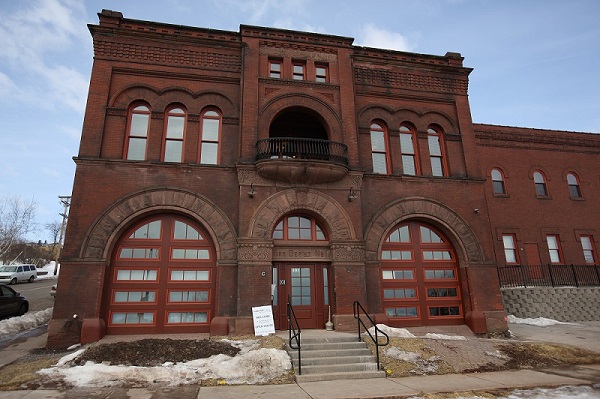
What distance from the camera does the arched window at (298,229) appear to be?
13477mm

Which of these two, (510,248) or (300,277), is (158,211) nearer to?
(300,277)

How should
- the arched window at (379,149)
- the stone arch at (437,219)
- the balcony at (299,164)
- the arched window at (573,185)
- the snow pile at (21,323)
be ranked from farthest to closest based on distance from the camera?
the arched window at (573,185) → the arched window at (379,149) → the stone arch at (437,219) → the snow pile at (21,323) → the balcony at (299,164)

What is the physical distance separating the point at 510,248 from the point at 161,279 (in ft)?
59.6

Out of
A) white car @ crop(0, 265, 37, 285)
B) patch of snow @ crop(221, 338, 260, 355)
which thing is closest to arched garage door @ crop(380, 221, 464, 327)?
patch of snow @ crop(221, 338, 260, 355)

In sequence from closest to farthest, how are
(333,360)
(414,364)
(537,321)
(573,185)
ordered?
(414,364) → (333,360) → (537,321) → (573,185)

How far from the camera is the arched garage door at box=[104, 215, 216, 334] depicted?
12164 millimetres

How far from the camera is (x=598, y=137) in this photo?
23141mm

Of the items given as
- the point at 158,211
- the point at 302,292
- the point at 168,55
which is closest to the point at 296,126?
the point at 168,55

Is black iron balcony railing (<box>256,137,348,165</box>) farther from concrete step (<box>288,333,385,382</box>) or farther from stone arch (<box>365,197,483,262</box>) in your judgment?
concrete step (<box>288,333,385,382</box>)

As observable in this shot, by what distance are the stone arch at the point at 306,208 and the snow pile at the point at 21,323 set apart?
33.0 feet

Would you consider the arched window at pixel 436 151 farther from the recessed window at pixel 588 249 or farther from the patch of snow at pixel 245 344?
the recessed window at pixel 588 249

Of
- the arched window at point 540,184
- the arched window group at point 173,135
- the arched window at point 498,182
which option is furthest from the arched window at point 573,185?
the arched window group at point 173,135

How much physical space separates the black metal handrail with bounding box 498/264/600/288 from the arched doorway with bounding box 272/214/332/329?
11186 millimetres

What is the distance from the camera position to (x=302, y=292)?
1309 cm
